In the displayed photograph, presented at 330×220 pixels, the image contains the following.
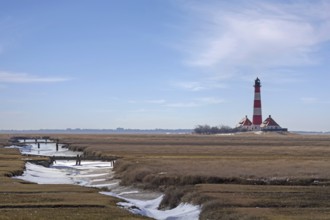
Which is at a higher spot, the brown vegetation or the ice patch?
the brown vegetation

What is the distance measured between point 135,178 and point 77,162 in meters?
30.1

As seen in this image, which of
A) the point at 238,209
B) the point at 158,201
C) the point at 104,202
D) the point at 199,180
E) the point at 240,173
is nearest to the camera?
Result: the point at 238,209

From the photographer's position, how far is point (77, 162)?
8044 centimetres

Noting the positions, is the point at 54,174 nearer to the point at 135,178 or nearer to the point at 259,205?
the point at 135,178

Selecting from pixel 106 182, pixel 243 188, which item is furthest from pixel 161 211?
pixel 106 182

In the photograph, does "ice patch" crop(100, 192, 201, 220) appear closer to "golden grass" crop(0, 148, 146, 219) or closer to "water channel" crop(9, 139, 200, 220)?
"water channel" crop(9, 139, 200, 220)

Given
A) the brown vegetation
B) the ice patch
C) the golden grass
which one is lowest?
the ice patch

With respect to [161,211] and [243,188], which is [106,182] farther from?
[243,188]

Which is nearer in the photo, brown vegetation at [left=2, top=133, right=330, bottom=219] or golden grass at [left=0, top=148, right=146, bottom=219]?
golden grass at [left=0, top=148, right=146, bottom=219]

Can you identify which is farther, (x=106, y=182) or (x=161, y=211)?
(x=106, y=182)

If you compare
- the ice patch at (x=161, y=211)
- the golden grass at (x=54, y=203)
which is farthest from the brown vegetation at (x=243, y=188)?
the golden grass at (x=54, y=203)

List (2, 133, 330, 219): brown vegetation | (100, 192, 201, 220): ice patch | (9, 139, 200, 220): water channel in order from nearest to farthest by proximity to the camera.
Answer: (2, 133, 330, 219): brown vegetation, (100, 192, 201, 220): ice patch, (9, 139, 200, 220): water channel

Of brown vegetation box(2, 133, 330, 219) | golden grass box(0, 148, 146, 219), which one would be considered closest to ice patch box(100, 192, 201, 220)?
brown vegetation box(2, 133, 330, 219)

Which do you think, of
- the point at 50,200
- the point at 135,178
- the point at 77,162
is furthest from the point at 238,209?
the point at 77,162
